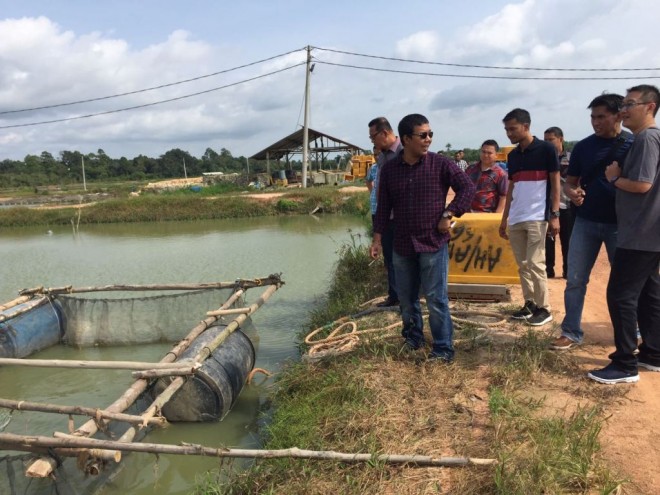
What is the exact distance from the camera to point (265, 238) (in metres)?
14.0

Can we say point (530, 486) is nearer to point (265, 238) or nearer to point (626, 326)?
point (626, 326)

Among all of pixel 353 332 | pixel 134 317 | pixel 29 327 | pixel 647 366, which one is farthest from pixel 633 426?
pixel 29 327

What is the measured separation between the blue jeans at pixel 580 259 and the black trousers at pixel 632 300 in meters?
0.35

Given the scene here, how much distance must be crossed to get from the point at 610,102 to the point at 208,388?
A: 354 centimetres

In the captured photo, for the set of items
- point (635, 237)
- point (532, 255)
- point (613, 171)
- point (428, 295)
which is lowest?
point (428, 295)

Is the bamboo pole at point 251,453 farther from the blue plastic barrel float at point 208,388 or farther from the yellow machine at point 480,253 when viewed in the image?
the yellow machine at point 480,253

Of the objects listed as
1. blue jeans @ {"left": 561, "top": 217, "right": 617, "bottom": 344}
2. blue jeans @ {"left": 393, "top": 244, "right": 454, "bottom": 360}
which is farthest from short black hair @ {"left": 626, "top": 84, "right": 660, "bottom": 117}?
blue jeans @ {"left": 393, "top": 244, "right": 454, "bottom": 360}

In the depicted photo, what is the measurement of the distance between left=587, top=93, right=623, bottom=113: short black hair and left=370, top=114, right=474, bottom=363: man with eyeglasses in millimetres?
985

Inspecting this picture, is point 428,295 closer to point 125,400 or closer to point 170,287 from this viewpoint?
point 125,400

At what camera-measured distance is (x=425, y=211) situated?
328 cm

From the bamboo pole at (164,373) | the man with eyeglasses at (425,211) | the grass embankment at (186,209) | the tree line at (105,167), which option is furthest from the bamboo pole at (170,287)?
the tree line at (105,167)

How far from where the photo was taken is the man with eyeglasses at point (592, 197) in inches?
124

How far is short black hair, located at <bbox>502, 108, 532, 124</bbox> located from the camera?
3770mm

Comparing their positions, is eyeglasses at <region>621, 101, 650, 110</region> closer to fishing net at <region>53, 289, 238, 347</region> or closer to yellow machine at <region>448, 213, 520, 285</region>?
yellow machine at <region>448, 213, 520, 285</region>
